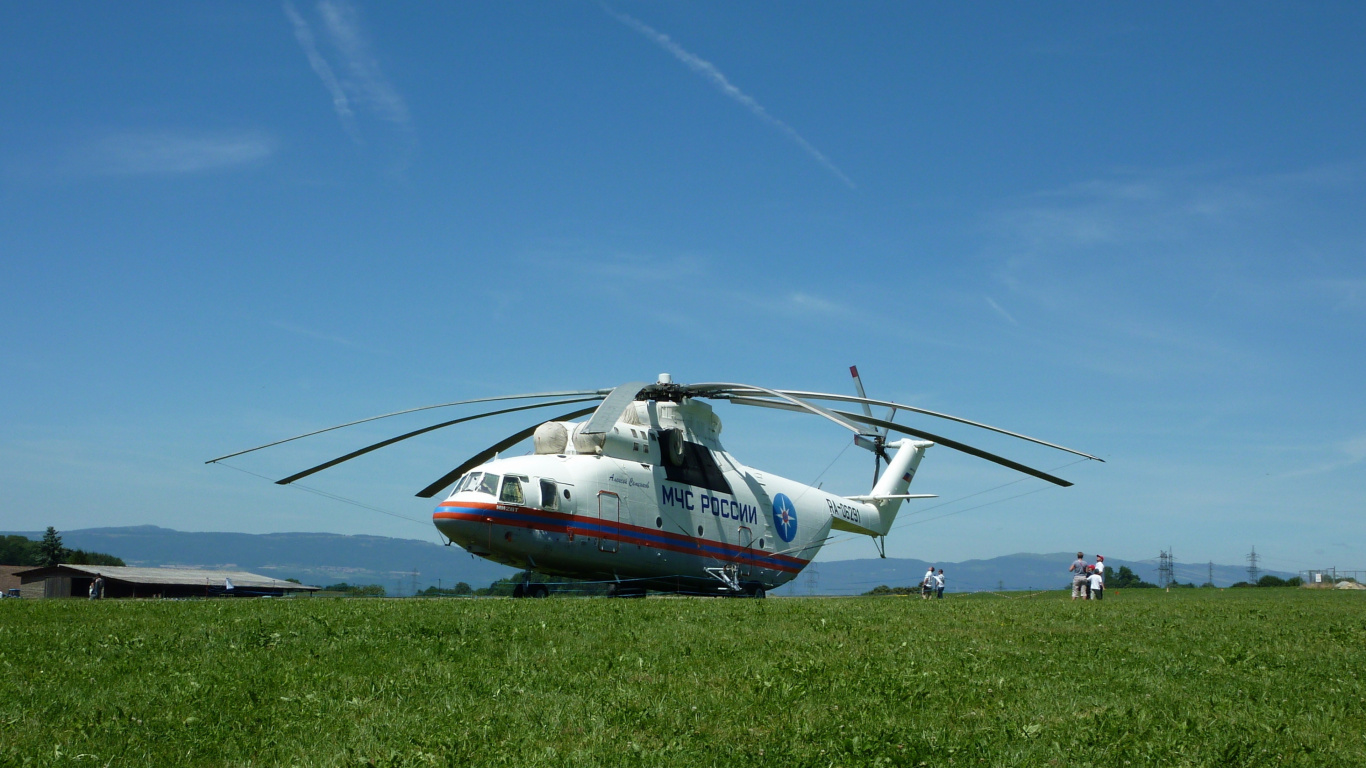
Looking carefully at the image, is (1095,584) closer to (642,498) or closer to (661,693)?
(642,498)

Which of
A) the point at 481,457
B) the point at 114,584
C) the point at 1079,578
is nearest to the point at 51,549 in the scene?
the point at 114,584

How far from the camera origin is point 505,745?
800cm

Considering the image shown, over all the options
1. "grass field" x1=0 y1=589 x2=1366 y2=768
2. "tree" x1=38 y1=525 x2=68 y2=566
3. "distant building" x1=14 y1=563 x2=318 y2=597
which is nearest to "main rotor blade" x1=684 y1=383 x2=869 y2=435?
"grass field" x1=0 y1=589 x2=1366 y2=768

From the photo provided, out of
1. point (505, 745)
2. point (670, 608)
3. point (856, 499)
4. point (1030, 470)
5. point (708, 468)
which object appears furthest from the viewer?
point (856, 499)

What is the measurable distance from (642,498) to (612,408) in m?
5.85

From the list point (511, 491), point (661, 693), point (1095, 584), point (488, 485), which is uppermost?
point (488, 485)

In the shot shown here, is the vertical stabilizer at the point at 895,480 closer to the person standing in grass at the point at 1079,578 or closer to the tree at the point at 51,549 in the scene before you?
the person standing in grass at the point at 1079,578

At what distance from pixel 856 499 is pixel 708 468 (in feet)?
38.8

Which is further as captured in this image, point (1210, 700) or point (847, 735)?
point (1210, 700)

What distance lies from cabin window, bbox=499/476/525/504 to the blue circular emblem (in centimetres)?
1147

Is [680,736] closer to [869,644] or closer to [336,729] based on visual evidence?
[336,729]

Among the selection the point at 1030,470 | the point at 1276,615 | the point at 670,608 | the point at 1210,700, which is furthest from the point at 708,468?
the point at 1210,700

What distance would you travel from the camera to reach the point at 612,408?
82.6 feet

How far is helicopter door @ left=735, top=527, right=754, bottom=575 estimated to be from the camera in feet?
111
